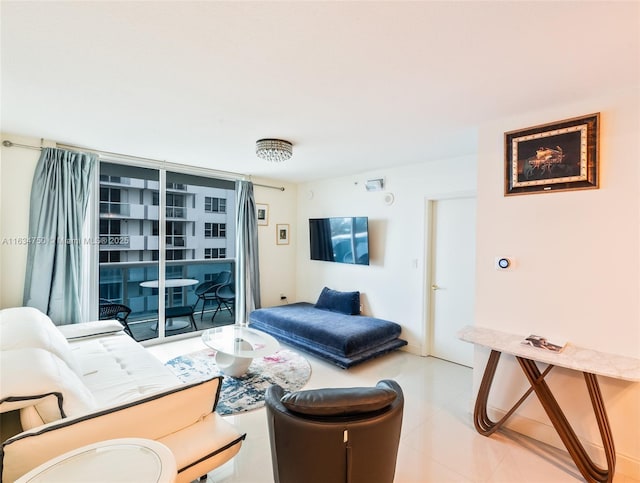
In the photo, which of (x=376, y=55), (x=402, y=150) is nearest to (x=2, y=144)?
(x=376, y=55)

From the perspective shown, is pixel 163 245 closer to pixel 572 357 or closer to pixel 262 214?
pixel 262 214

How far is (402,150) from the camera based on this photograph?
3404 mm

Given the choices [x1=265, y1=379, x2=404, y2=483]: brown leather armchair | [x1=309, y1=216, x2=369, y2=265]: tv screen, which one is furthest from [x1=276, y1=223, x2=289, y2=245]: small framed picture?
[x1=265, y1=379, x2=404, y2=483]: brown leather armchair

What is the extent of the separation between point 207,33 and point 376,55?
2.80ft

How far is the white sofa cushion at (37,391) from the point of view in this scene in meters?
1.33

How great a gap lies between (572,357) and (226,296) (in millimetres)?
4389

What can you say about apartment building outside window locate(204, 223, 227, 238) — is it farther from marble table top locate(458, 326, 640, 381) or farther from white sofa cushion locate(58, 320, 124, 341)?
marble table top locate(458, 326, 640, 381)

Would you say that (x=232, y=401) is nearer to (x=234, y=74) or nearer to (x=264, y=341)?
(x=264, y=341)

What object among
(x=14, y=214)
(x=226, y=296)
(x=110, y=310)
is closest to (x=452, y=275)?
(x=226, y=296)

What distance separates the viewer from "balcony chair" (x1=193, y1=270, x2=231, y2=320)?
492cm

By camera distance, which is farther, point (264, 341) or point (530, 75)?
point (264, 341)

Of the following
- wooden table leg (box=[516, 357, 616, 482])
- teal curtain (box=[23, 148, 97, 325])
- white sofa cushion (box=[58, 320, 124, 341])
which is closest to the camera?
wooden table leg (box=[516, 357, 616, 482])

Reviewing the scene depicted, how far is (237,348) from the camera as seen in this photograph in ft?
10.4

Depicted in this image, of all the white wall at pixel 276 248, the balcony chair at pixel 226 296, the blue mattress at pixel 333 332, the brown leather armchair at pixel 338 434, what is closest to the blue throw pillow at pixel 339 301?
the blue mattress at pixel 333 332
